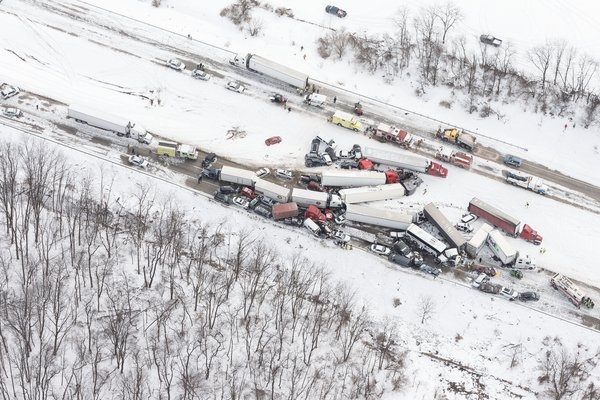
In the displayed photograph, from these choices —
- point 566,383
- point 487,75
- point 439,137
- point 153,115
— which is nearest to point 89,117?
point 153,115

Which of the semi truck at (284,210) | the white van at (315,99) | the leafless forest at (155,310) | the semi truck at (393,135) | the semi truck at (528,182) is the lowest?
the leafless forest at (155,310)

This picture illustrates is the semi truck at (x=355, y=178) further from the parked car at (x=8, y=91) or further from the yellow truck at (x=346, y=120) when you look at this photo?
the parked car at (x=8, y=91)

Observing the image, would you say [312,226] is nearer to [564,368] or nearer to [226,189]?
[226,189]

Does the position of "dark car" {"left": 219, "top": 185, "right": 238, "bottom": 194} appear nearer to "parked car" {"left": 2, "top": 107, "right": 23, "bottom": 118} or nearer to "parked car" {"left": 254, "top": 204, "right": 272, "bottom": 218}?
"parked car" {"left": 254, "top": 204, "right": 272, "bottom": 218}

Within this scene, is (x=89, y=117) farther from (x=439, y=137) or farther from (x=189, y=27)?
(x=439, y=137)

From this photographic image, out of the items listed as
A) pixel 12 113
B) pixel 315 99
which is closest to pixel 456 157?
pixel 315 99

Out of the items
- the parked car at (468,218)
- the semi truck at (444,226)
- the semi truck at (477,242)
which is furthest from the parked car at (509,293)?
the parked car at (468,218)
